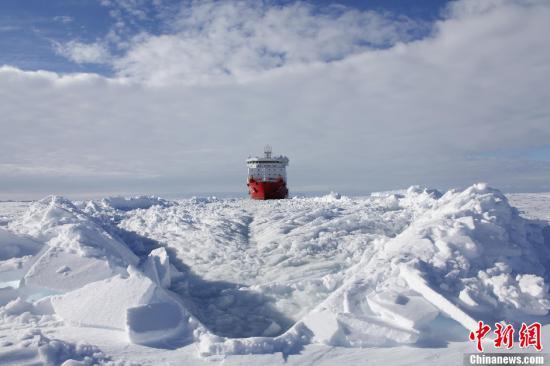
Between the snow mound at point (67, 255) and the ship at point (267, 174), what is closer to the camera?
the snow mound at point (67, 255)

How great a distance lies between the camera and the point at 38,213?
9.76m

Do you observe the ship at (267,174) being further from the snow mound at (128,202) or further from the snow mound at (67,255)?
the snow mound at (67,255)

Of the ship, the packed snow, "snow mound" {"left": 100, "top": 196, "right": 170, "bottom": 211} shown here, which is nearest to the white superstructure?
the ship

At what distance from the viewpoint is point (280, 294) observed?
723cm

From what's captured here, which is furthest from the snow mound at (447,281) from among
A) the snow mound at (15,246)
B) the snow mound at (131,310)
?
the snow mound at (15,246)

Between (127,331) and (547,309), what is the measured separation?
502 centimetres

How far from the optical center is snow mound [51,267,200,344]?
14.8 feet

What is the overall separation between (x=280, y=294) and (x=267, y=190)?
29280 millimetres

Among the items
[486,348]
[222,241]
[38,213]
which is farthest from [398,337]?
[38,213]

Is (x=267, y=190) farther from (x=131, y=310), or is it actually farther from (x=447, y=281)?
(x=131, y=310)

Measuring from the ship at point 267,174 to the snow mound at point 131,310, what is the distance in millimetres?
31299

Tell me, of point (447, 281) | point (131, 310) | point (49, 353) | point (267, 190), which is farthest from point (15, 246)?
point (267, 190)

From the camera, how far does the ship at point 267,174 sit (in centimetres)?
3688

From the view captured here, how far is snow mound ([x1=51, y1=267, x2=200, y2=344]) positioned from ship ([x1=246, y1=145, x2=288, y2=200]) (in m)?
31.3
